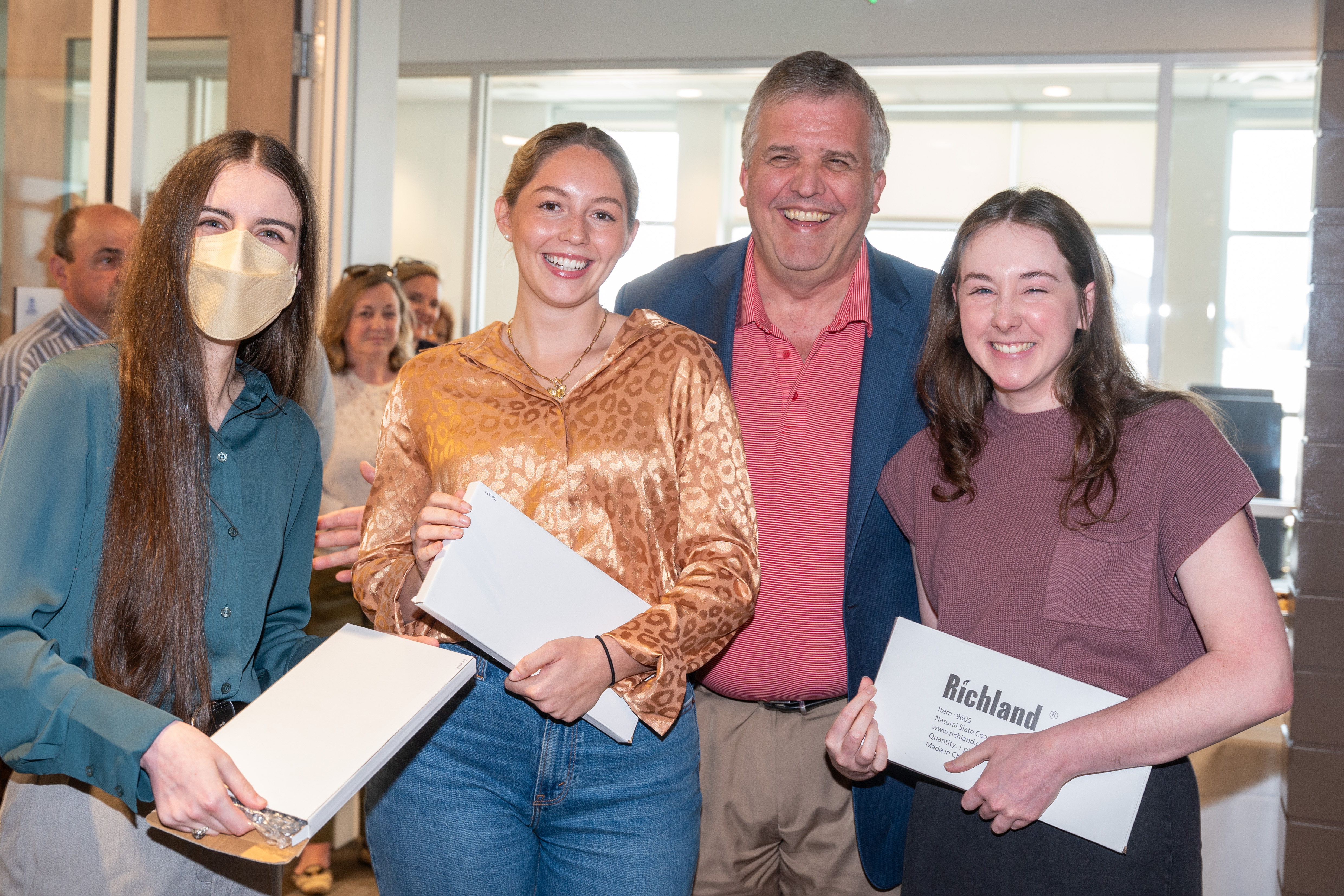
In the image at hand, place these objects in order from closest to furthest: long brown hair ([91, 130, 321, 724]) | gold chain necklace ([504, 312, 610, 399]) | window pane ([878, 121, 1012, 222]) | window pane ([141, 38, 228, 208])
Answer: long brown hair ([91, 130, 321, 724]) < gold chain necklace ([504, 312, 610, 399]) < window pane ([141, 38, 228, 208]) < window pane ([878, 121, 1012, 222])

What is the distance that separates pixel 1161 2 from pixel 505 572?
4.83 meters

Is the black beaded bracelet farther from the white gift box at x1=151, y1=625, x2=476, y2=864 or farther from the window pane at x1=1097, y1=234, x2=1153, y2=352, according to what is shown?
the window pane at x1=1097, y1=234, x2=1153, y2=352

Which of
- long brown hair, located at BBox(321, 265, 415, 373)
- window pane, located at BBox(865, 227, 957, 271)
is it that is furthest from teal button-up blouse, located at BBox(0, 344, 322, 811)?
window pane, located at BBox(865, 227, 957, 271)

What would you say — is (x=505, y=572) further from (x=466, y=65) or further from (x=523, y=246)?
(x=466, y=65)

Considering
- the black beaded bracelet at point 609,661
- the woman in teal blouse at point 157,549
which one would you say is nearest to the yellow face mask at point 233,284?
the woman in teal blouse at point 157,549

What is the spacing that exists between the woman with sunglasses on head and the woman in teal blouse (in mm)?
3610

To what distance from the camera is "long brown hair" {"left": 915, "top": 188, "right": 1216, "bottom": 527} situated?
152cm

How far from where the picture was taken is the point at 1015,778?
1.45 m

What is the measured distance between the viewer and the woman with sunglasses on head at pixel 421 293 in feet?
16.8

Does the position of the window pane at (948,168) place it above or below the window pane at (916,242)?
above

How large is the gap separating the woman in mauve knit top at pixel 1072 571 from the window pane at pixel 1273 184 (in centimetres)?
452

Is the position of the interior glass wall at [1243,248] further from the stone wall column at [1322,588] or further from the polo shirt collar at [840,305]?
the polo shirt collar at [840,305]

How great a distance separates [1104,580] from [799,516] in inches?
24.2

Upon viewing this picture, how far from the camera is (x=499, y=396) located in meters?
1.65
